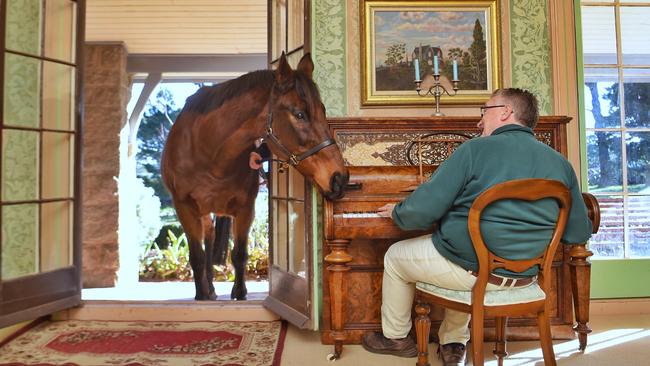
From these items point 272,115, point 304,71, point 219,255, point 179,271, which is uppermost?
point 304,71

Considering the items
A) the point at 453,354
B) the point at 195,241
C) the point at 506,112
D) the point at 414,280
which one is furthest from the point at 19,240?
the point at 506,112

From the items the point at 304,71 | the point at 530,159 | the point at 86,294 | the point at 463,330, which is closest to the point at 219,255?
the point at 86,294

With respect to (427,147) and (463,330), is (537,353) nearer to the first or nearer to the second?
(463,330)

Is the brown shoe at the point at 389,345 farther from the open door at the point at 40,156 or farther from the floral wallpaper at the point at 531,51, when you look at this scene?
the open door at the point at 40,156

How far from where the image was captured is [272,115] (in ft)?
8.13

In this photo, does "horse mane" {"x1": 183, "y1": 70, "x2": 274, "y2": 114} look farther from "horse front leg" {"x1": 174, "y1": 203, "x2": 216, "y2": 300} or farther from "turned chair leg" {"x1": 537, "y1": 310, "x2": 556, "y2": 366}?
"turned chair leg" {"x1": 537, "y1": 310, "x2": 556, "y2": 366}

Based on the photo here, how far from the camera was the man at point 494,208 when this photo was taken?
5.19ft

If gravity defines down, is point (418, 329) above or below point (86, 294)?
above

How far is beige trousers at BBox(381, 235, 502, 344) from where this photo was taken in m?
1.69

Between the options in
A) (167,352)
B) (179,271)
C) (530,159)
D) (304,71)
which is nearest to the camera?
(530,159)

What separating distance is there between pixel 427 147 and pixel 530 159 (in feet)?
2.79

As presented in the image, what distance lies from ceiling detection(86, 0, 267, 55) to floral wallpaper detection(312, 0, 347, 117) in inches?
73.2

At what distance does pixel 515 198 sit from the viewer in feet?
5.10

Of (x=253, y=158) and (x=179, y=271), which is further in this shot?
(x=179, y=271)
